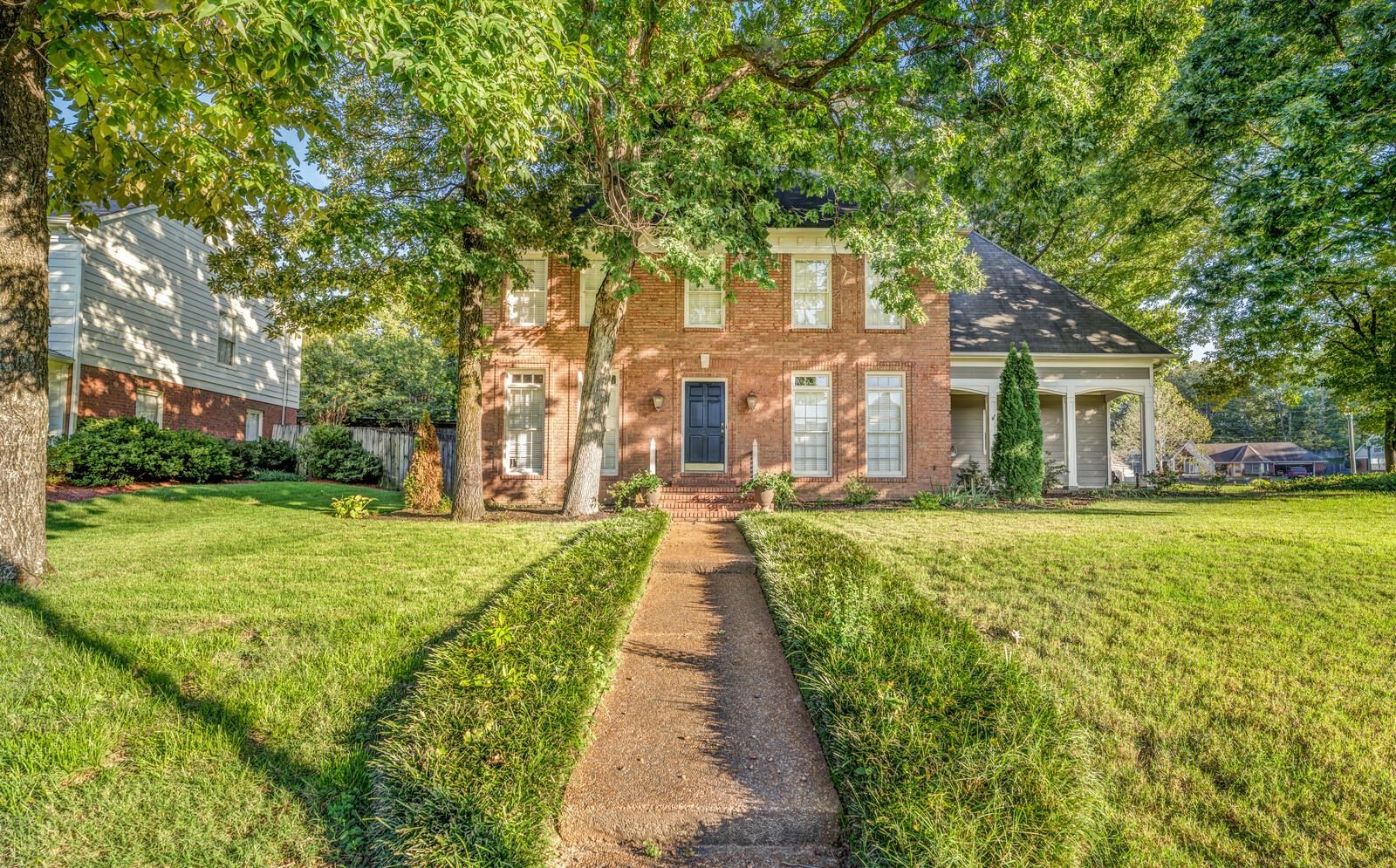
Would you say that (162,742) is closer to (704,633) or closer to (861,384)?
(704,633)

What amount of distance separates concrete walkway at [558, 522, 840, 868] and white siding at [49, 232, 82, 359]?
1498 cm

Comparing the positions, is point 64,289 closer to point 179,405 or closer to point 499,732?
point 179,405

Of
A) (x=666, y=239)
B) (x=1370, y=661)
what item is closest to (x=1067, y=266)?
(x=666, y=239)

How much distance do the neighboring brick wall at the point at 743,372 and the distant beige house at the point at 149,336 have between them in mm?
7983

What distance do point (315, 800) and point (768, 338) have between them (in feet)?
35.6

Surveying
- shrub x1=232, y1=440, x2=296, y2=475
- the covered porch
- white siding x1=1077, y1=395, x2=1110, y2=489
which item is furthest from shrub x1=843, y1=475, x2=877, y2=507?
shrub x1=232, y1=440, x2=296, y2=475

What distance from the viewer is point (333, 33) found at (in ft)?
11.4

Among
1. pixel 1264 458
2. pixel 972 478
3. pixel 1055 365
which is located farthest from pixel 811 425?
pixel 1264 458

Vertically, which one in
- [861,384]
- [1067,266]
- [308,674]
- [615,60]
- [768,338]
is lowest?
[308,674]

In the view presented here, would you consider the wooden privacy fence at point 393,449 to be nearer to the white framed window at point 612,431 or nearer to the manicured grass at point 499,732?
the white framed window at point 612,431

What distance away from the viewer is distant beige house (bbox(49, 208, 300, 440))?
12.0 metres

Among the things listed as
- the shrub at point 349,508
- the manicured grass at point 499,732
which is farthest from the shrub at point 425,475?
the manicured grass at point 499,732

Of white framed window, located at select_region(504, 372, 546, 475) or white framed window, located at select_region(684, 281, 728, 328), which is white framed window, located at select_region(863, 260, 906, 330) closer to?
white framed window, located at select_region(684, 281, 728, 328)

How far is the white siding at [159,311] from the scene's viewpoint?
41.3ft
